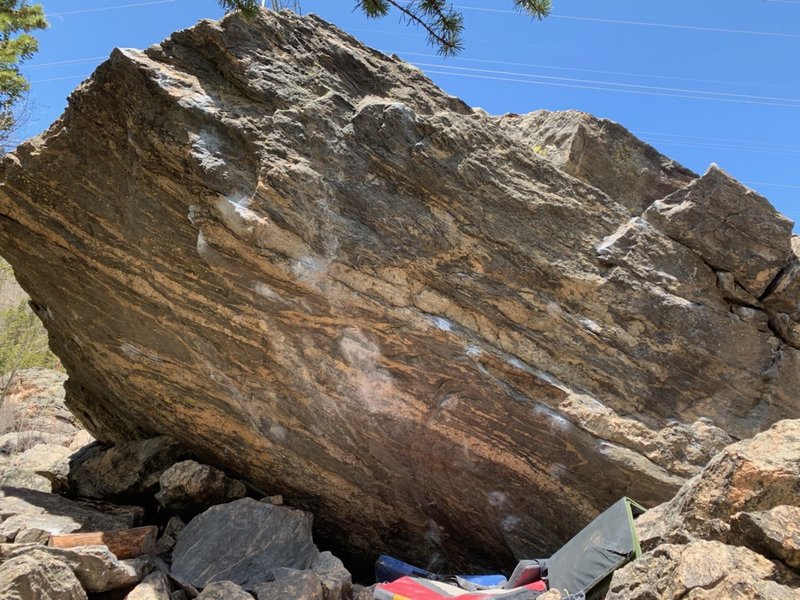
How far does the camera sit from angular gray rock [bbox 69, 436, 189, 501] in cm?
881

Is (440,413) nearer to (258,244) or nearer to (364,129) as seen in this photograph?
(258,244)

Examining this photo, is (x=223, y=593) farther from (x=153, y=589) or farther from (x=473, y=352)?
(x=473, y=352)

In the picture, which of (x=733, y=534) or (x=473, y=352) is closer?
(x=733, y=534)

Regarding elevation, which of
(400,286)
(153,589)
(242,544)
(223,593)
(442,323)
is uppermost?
(400,286)

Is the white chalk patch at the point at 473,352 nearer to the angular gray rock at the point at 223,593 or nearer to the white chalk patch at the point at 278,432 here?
the white chalk patch at the point at 278,432

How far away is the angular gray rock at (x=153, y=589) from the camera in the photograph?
6033mm

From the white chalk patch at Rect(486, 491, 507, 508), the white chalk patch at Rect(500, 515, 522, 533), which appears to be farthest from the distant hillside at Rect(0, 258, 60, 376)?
the white chalk patch at Rect(500, 515, 522, 533)

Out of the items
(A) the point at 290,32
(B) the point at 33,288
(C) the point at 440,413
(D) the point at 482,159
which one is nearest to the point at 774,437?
(C) the point at 440,413

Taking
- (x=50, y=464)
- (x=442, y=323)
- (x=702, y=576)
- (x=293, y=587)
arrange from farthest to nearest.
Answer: (x=50, y=464) → (x=442, y=323) → (x=293, y=587) → (x=702, y=576)

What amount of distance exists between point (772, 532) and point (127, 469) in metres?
8.33

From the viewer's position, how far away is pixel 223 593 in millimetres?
6105

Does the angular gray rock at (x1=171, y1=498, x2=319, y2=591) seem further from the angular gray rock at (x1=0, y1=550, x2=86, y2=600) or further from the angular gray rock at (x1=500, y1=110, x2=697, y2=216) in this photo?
the angular gray rock at (x1=500, y1=110, x2=697, y2=216)

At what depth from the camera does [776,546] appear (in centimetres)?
431

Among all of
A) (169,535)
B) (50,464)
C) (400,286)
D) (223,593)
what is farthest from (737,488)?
(50,464)
